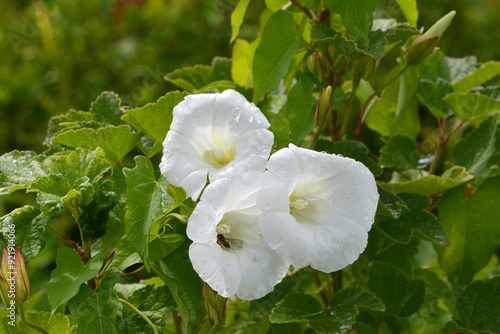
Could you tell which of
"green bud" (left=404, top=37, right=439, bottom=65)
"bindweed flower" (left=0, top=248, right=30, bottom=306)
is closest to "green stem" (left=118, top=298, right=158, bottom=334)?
"bindweed flower" (left=0, top=248, right=30, bottom=306)

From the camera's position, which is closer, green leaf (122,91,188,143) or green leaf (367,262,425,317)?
green leaf (122,91,188,143)

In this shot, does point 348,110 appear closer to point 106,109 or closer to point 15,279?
point 106,109

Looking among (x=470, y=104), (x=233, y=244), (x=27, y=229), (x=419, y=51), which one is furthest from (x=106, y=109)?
(x=470, y=104)

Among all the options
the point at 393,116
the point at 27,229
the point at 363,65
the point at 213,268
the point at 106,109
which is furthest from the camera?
the point at 393,116

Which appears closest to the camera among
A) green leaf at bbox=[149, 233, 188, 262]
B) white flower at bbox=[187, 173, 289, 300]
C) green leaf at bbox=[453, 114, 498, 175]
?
white flower at bbox=[187, 173, 289, 300]

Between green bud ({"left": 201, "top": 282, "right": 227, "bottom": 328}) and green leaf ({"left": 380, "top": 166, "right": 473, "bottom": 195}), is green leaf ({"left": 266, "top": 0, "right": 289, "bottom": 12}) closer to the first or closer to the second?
green leaf ({"left": 380, "top": 166, "right": 473, "bottom": 195})

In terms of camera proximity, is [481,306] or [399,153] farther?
Result: [399,153]
